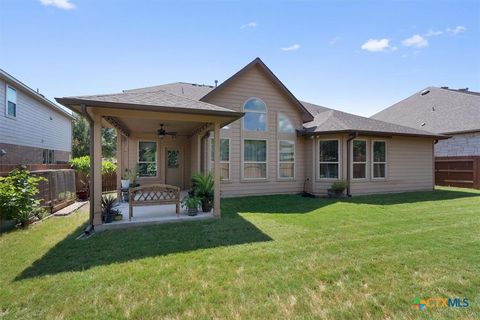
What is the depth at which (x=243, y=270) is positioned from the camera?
3562 mm

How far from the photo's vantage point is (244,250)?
171 inches

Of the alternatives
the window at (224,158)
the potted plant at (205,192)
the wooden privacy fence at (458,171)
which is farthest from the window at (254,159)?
the wooden privacy fence at (458,171)

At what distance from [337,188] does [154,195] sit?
7452 millimetres

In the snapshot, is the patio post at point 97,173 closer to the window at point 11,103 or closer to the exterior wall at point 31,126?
the exterior wall at point 31,126

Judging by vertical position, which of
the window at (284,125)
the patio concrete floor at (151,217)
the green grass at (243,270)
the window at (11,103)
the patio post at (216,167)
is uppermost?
the window at (11,103)

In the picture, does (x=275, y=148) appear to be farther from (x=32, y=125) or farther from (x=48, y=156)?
(x=48, y=156)

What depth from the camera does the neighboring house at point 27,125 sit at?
1062 centimetres

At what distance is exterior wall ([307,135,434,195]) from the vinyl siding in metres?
13.7

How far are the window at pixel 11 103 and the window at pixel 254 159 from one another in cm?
1054

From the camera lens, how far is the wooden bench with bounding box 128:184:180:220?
6.02 meters

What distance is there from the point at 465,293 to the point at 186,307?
130 inches

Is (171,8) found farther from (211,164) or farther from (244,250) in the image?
(244,250)

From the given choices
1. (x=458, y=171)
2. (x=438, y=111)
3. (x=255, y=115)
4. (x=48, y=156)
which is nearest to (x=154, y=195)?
(x=255, y=115)

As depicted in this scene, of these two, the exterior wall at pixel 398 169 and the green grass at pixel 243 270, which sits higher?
the exterior wall at pixel 398 169
